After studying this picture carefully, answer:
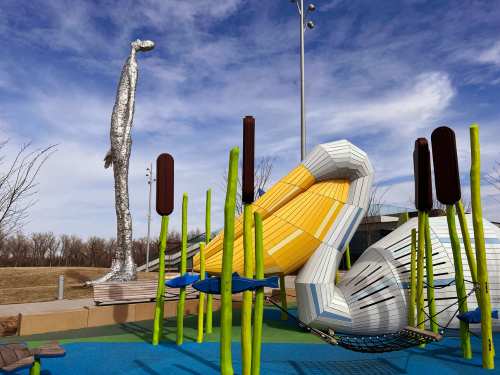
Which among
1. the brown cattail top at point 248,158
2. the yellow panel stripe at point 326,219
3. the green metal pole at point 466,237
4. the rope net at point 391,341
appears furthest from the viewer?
the yellow panel stripe at point 326,219

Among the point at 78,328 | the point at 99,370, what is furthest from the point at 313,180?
the point at 78,328

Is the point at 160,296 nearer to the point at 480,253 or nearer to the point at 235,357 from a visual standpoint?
the point at 235,357

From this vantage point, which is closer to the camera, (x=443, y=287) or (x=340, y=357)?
(x=340, y=357)

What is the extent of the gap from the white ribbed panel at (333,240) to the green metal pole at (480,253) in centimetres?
227

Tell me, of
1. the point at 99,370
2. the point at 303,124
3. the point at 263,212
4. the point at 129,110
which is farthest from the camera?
the point at 303,124

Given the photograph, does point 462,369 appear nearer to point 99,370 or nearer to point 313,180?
point 313,180

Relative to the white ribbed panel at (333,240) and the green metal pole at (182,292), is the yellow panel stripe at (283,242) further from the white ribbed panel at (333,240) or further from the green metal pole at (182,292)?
the green metal pole at (182,292)

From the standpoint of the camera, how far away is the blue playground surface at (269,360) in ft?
21.3

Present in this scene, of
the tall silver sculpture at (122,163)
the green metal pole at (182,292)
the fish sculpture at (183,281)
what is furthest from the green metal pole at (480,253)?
the tall silver sculpture at (122,163)

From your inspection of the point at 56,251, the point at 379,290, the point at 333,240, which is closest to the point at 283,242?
the point at 333,240

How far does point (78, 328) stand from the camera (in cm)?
1005

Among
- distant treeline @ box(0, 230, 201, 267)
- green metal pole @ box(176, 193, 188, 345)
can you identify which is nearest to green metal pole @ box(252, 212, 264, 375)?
green metal pole @ box(176, 193, 188, 345)

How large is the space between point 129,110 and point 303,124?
6.35 m

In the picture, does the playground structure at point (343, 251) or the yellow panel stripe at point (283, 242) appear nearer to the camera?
the playground structure at point (343, 251)
